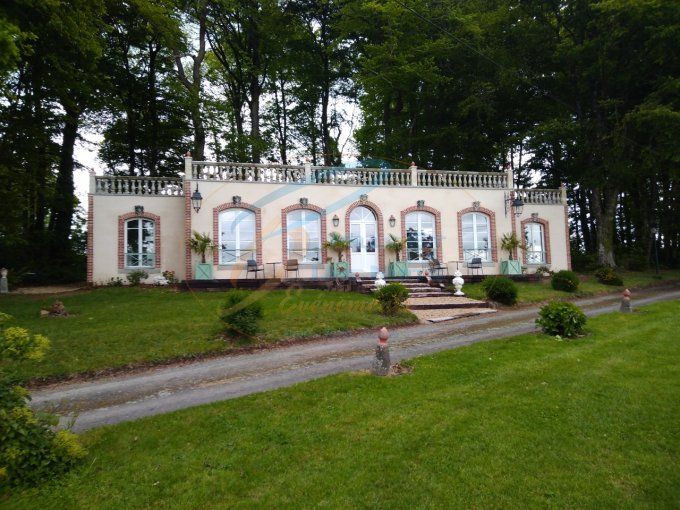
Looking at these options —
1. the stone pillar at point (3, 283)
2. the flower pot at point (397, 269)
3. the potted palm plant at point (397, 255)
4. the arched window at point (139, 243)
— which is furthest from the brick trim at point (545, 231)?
the stone pillar at point (3, 283)

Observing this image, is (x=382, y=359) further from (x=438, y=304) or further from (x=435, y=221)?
(x=435, y=221)

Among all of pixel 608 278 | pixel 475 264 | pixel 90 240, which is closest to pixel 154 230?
pixel 90 240

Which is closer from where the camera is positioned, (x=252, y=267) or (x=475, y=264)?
(x=252, y=267)

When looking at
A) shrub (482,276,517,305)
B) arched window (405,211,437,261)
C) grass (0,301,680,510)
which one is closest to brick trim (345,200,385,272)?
arched window (405,211,437,261)

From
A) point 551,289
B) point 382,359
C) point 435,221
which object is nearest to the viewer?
point 382,359

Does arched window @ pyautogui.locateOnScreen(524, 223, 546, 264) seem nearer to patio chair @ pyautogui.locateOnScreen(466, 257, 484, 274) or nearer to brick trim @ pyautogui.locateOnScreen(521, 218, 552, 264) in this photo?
brick trim @ pyautogui.locateOnScreen(521, 218, 552, 264)

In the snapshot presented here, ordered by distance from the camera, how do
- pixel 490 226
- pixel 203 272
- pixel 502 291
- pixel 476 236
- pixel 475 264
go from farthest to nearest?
pixel 490 226
pixel 476 236
pixel 475 264
pixel 203 272
pixel 502 291

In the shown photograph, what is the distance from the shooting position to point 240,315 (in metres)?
8.76

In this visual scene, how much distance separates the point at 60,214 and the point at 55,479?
879 inches

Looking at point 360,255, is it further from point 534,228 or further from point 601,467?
point 601,467

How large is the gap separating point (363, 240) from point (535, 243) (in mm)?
9209

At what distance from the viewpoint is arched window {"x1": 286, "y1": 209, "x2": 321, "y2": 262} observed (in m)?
17.0

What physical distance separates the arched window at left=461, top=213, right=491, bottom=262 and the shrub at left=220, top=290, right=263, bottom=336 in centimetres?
1253

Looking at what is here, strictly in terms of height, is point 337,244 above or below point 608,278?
above
